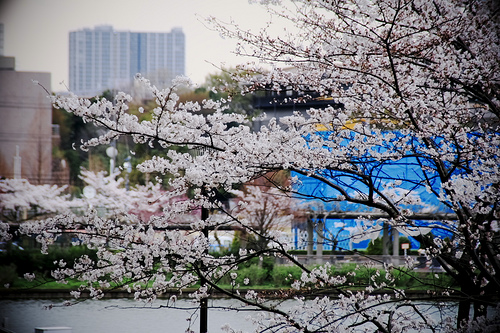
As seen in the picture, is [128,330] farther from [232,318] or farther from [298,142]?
[298,142]

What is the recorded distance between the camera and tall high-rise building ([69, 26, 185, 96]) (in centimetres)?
4400

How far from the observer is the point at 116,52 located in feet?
172

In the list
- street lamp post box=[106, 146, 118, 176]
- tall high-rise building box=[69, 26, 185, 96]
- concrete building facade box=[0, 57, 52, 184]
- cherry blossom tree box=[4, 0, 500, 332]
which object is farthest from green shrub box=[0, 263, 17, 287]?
tall high-rise building box=[69, 26, 185, 96]

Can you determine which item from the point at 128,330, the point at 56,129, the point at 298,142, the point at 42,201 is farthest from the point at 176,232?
the point at 56,129

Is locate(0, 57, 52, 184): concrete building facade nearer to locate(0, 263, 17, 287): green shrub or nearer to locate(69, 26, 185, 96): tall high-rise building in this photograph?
locate(0, 263, 17, 287): green shrub

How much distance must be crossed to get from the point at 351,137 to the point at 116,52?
171 feet

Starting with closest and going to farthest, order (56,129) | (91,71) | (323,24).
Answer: (323,24) → (56,129) → (91,71)

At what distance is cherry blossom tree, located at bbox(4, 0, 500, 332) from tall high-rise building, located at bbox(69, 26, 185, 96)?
36631 millimetres

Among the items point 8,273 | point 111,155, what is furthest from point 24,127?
point 8,273

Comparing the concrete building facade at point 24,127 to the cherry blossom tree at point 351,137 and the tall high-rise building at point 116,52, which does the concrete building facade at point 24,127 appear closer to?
the tall high-rise building at point 116,52

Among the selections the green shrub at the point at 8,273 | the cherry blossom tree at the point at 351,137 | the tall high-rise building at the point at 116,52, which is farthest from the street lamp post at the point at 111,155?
the tall high-rise building at the point at 116,52

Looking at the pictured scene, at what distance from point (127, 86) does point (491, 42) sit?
70.9 feet

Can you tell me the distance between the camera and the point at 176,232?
3.68m

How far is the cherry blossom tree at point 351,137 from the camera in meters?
2.92
